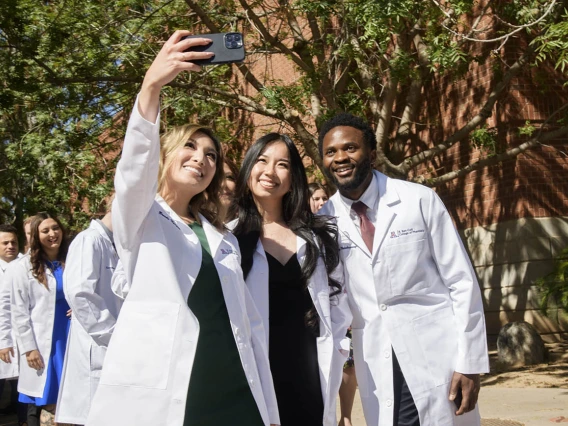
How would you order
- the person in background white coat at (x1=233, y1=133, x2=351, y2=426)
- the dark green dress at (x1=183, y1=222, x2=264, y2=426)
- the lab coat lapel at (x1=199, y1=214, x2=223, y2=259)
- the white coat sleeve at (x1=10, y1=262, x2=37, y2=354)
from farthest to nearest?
the white coat sleeve at (x1=10, y1=262, x2=37, y2=354) < the person in background white coat at (x1=233, y1=133, x2=351, y2=426) < the lab coat lapel at (x1=199, y1=214, x2=223, y2=259) < the dark green dress at (x1=183, y1=222, x2=264, y2=426)

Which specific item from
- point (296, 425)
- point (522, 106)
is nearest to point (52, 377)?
point (296, 425)

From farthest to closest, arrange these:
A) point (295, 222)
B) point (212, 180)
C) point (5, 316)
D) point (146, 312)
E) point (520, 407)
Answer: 1. point (520, 407)
2. point (5, 316)
3. point (295, 222)
4. point (212, 180)
5. point (146, 312)

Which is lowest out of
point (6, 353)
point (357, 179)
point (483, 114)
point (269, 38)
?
point (6, 353)

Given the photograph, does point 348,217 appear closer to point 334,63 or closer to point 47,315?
point 47,315

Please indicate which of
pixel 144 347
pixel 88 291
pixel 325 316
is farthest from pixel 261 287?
pixel 88 291

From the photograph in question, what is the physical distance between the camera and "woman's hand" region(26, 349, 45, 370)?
7.59 metres

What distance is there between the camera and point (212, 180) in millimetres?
4145

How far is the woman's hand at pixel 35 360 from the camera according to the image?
299 inches

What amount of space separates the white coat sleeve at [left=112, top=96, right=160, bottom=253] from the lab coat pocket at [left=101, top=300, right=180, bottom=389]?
0.37 metres

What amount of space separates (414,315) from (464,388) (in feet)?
1.45

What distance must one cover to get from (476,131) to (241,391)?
8.81 metres

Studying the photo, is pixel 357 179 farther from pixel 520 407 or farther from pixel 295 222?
pixel 520 407

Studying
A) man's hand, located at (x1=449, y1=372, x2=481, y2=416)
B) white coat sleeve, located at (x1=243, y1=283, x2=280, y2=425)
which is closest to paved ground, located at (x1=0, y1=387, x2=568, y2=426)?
man's hand, located at (x1=449, y1=372, x2=481, y2=416)

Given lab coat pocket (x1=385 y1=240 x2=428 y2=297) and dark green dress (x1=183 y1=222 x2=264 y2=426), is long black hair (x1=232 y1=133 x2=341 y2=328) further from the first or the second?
dark green dress (x1=183 y1=222 x2=264 y2=426)
